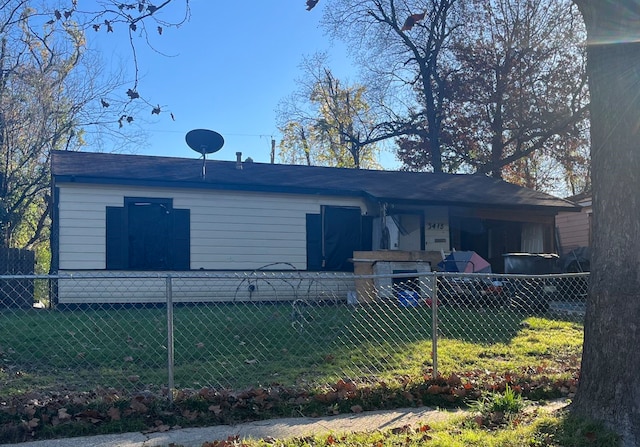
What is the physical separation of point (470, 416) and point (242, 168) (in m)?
10.7

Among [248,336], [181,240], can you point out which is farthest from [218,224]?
[248,336]

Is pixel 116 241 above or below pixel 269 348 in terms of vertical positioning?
above

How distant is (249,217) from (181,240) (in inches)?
60.0

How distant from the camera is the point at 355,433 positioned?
13.3 ft

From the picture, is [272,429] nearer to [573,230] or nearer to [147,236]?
[147,236]

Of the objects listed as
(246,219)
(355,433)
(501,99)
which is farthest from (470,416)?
(501,99)

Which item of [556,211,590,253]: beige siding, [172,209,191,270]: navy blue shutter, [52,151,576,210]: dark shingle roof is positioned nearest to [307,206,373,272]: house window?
[52,151,576,210]: dark shingle roof

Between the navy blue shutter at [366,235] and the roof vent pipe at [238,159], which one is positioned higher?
the roof vent pipe at [238,159]

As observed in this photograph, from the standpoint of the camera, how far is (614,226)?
398 cm

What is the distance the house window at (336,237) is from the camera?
12836 mm

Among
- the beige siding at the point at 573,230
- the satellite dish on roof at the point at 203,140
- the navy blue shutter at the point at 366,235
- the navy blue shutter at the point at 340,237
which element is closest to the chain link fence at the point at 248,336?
the navy blue shutter at the point at 340,237

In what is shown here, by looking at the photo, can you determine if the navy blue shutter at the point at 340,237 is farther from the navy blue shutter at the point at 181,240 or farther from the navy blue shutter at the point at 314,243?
the navy blue shutter at the point at 181,240

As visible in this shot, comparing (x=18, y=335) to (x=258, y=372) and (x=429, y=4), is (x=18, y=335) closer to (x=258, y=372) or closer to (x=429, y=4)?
(x=258, y=372)

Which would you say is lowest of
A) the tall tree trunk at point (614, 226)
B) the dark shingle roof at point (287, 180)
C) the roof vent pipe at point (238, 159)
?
the tall tree trunk at point (614, 226)
